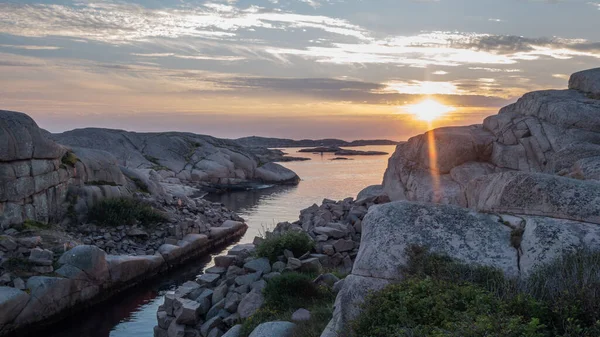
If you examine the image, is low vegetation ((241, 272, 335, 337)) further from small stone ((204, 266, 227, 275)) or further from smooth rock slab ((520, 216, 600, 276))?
small stone ((204, 266, 227, 275))

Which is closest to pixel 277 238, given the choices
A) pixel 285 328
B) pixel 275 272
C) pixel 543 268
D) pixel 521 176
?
pixel 275 272

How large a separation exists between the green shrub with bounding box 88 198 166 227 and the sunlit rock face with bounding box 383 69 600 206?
1536 centimetres

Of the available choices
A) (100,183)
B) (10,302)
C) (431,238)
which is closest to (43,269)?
(10,302)

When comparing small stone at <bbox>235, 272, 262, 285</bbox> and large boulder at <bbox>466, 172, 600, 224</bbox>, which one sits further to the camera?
small stone at <bbox>235, 272, 262, 285</bbox>

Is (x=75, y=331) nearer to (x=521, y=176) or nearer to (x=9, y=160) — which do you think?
(x=9, y=160)

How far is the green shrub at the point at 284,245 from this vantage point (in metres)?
19.0

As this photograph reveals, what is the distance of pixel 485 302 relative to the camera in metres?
8.34

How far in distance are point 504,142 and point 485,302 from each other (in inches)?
583

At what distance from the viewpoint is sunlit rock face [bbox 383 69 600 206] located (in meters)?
20.3

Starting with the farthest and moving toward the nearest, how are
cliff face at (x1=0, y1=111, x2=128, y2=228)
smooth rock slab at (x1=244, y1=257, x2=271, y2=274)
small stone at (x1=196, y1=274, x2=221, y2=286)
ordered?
cliff face at (x1=0, y1=111, x2=128, y2=228)
small stone at (x1=196, y1=274, x2=221, y2=286)
smooth rock slab at (x1=244, y1=257, x2=271, y2=274)

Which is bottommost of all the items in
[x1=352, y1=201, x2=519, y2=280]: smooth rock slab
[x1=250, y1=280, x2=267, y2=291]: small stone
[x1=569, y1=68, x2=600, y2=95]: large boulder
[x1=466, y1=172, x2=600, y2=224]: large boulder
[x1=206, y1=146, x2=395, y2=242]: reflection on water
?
[x1=206, y1=146, x2=395, y2=242]: reflection on water

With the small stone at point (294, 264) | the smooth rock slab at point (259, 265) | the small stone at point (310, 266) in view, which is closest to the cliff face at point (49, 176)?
the smooth rock slab at point (259, 265)

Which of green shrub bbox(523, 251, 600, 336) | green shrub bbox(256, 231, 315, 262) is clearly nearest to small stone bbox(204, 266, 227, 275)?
green shrub bbox(256, 231, 315, 262)

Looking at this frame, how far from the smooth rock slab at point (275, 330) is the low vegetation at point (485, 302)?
3.50 m
